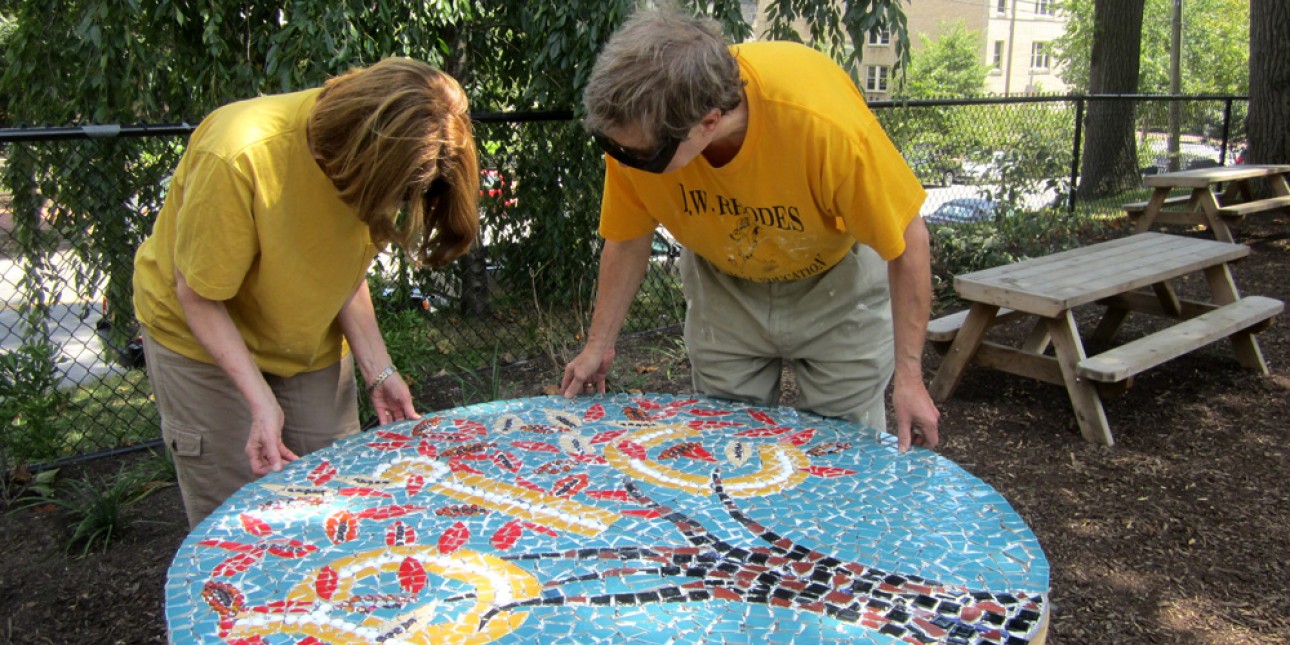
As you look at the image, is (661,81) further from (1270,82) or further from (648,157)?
(1270,82)

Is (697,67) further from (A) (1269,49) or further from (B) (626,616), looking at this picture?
(A) (1269,49)

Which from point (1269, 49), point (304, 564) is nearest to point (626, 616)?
point (304, 564)

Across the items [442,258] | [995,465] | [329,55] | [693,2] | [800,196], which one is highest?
[693,2]

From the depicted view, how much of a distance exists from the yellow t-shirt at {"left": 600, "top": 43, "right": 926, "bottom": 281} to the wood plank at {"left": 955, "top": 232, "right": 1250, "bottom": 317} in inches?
82.5

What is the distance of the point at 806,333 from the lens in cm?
218

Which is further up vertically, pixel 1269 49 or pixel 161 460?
pixel 1269 49

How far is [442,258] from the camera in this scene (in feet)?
6.00

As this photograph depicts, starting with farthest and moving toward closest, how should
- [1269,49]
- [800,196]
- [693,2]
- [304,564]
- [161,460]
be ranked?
[1269,49] < [693,2] < [161,460] < [800,196] < [304,564]

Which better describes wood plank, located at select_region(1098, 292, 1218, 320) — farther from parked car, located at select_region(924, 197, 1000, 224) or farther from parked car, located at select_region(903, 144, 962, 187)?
parked car, located at select_region(903, 144, 962, 187)

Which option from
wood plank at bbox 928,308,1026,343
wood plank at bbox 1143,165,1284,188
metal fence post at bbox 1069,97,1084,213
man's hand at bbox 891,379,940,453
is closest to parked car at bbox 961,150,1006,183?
metal fence post at bbox 1069,97,1084,213

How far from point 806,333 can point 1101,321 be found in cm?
368

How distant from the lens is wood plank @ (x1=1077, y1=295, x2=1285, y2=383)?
3605mm

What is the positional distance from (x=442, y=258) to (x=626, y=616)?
88 centimetres

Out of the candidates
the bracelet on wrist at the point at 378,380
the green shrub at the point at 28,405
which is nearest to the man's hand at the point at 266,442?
the bracelet on wrist at the point at 378,380
